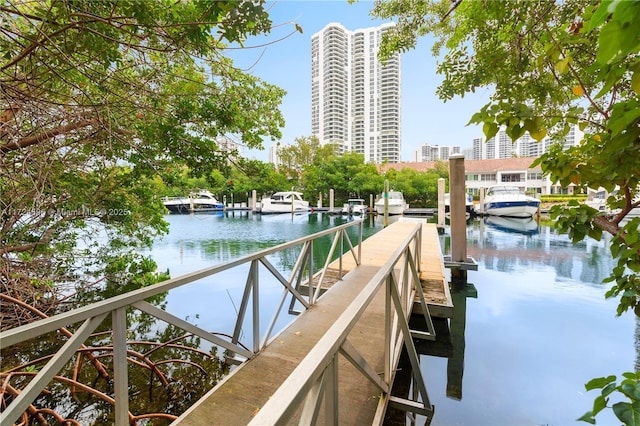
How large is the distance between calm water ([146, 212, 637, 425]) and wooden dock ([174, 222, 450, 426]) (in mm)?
904

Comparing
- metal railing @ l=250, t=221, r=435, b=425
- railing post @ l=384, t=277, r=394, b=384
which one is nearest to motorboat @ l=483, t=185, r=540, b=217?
metal railing @ l=250, t=221, r=435, b=425

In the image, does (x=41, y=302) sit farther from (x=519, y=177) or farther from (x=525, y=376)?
(x=519, y=177)

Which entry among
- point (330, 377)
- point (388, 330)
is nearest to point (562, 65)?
point (330, 377)

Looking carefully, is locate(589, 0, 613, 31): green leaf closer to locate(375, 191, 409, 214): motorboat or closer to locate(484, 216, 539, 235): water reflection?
locate(484, 216, 539, 235): water reflection

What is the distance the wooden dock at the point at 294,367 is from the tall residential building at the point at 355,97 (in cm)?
3263

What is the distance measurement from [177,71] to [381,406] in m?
4.03

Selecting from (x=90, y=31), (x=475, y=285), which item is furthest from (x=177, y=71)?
(x=475, y=285)

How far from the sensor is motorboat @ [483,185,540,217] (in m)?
20.2

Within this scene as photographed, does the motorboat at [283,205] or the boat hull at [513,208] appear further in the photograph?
the motorboat at [283,205]

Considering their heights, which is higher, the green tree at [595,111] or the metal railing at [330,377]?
the green tree at [595,111]

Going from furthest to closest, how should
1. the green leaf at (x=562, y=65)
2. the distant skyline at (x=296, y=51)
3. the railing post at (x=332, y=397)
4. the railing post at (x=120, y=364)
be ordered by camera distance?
the distant skyline at (x=296, y=51)
the railing post at (x=120, y=364)
the railing post at (x=332, y=397)
the green leaf at (x=562, y=65)

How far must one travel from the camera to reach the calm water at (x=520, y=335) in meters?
3.28

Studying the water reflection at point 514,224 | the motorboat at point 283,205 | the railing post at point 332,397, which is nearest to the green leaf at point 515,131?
the railing post at point 332,397

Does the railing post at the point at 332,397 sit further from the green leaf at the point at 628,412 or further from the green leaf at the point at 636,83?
the green leaf at the point at 636,83
